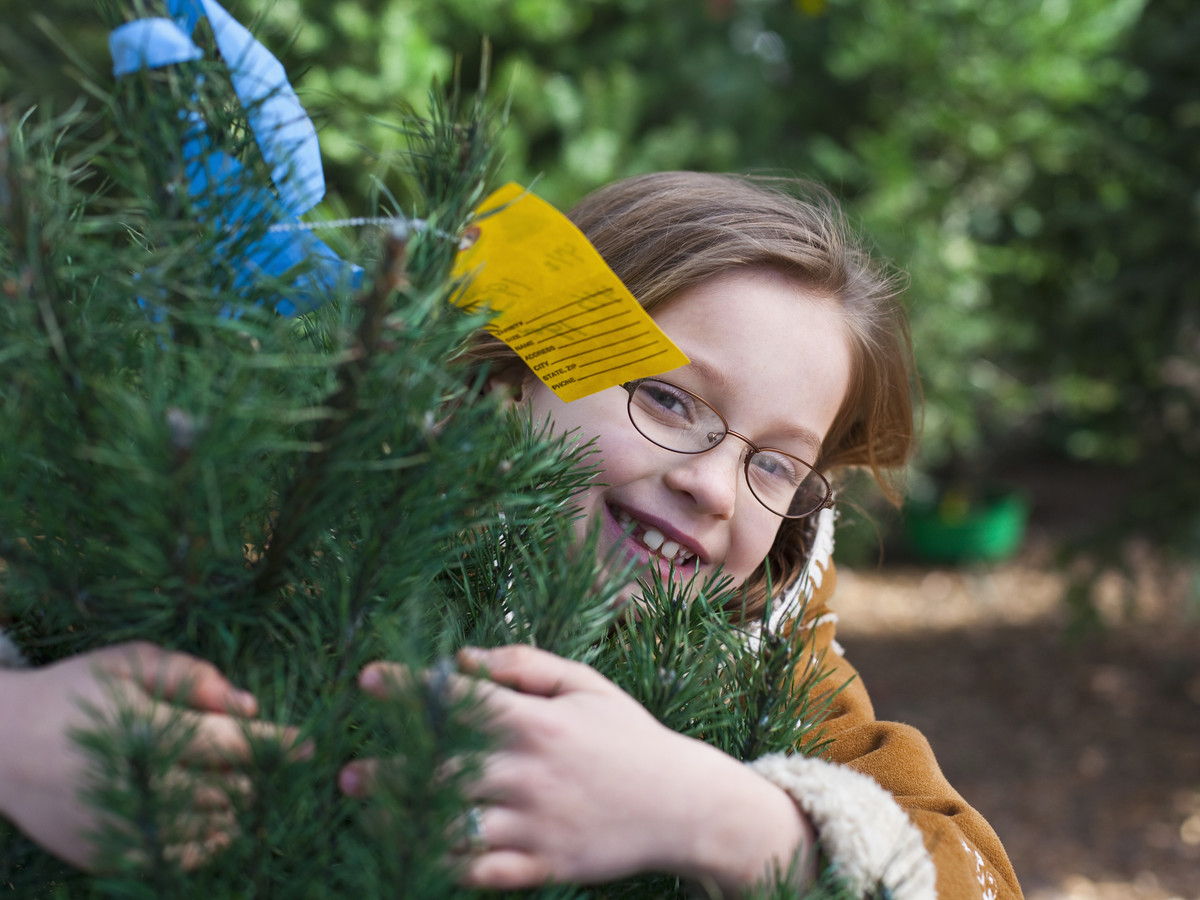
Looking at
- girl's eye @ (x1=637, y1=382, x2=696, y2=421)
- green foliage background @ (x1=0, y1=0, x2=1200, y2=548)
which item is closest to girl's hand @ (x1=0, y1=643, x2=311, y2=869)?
girl's eye @ (x1=637, y1=382, x2=696, y2=421)

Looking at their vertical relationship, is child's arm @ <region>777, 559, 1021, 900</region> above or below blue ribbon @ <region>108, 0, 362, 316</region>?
below

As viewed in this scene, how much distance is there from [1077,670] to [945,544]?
1.60 m

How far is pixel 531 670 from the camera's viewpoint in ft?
1.88

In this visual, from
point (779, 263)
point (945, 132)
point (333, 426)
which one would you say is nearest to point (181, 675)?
point (333, 426)

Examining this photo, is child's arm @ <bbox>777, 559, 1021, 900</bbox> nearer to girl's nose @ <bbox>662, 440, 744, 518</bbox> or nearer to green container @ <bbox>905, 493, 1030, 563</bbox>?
girl's nose @ <bbox>662, 440, 744, 518</bbox>

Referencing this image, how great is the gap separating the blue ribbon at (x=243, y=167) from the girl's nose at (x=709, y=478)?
1.69ft

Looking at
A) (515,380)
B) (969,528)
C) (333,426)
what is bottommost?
(333,426)

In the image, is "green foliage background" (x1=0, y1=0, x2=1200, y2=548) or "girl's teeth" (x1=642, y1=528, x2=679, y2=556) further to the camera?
"green foliage background" (x1=0, y1=0, x2=1200, y2=548)

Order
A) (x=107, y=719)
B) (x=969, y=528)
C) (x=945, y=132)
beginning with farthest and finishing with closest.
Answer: (x=969, y=528), (x=945, y=132), (x=107, y=719)

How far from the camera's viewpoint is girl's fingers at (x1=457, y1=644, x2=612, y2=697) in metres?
0.56

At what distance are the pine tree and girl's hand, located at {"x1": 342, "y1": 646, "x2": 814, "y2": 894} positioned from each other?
0.03m

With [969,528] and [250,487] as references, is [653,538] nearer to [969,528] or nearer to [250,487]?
[250,487]

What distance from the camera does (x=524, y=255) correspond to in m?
0.72

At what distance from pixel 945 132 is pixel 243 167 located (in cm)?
493
